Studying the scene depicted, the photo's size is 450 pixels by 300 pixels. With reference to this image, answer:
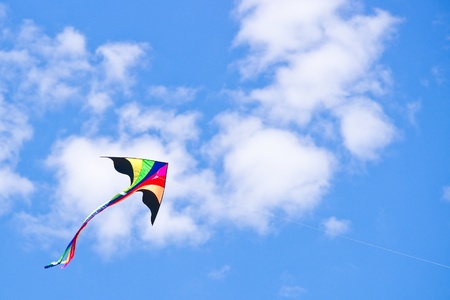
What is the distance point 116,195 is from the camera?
1959 cm

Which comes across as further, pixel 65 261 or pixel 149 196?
pixel 149 196

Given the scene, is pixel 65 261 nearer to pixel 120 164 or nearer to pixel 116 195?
pixel 116 195

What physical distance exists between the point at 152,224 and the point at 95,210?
6.60 feet

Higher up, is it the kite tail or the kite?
the kite

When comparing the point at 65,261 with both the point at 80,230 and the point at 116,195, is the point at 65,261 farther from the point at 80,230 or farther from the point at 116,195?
the point at 116,195

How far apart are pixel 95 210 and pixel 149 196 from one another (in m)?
2.15

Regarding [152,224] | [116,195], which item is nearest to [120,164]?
[116,195]

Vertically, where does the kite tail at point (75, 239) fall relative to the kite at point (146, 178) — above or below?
below

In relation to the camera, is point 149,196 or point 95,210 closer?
point 95,210

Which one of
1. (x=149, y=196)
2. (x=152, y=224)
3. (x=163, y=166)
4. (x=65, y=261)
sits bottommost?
(x=65, y=261)

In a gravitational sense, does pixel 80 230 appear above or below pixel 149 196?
below

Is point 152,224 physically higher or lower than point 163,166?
lower

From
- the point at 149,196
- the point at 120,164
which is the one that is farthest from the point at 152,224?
the point at 120,164

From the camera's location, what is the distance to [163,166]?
2100 cm
